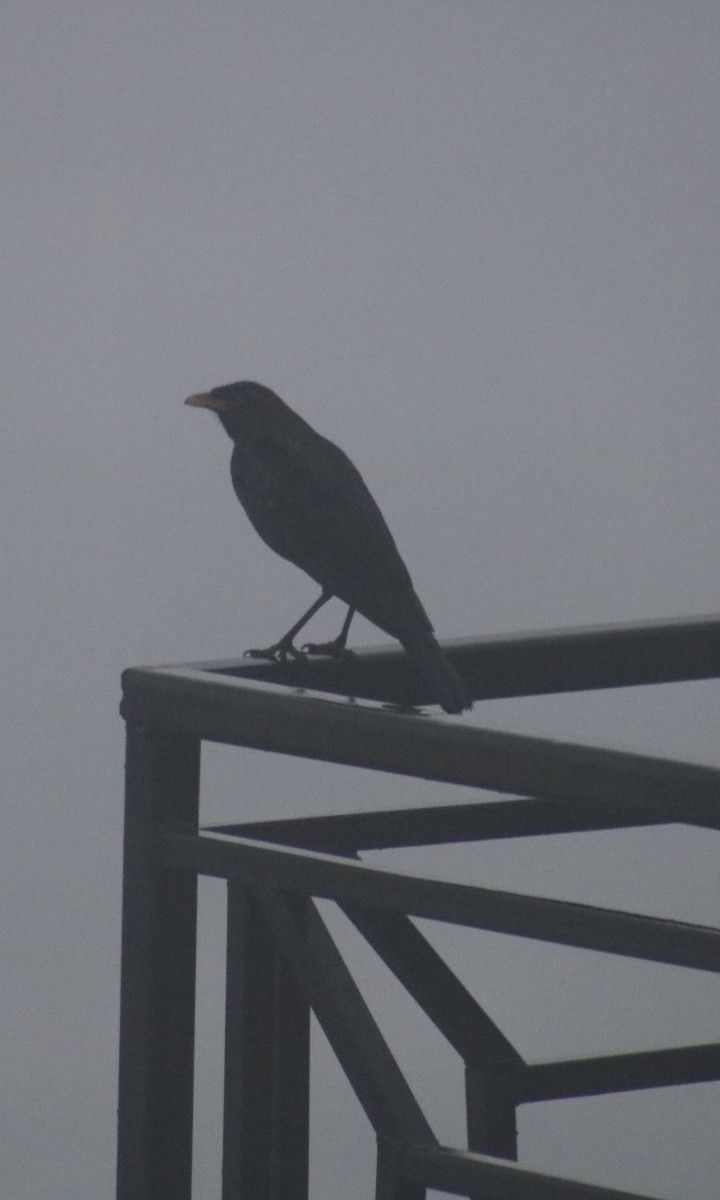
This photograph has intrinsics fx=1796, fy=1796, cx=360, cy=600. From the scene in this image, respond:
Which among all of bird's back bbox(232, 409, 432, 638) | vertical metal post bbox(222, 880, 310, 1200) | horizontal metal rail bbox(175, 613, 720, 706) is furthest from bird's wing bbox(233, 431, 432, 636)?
vertical metal post bbox(222, 880, 310, 1200)

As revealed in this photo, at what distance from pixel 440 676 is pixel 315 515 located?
0.76 m

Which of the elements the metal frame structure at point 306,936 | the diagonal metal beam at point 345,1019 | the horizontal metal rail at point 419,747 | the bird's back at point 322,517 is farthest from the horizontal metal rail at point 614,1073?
the bird's back at point 322,517

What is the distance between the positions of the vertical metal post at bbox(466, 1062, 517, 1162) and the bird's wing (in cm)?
65

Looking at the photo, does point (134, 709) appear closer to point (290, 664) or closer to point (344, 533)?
point (290, 664)

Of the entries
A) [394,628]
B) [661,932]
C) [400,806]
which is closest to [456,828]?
[400,806]

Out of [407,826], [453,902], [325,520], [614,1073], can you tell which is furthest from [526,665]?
[325,520]

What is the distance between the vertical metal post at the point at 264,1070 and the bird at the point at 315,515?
0.43 m

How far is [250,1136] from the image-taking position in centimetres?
107

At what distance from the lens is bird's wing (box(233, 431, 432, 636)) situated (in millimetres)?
1896

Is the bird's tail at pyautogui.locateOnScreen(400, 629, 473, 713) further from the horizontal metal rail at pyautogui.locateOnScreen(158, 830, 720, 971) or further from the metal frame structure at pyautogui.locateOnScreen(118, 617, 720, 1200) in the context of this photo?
the horizontal metal rail at pyautogui.locateOnScreen(158, 830, 720, 971)

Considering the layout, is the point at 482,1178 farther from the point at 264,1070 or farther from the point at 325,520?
the point at 325,520

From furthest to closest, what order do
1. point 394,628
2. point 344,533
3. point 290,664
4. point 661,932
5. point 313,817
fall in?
point 344,533
point 394,628
point 290,664
point 313,817
point 661,932

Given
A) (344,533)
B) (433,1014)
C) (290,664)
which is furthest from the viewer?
(344,533)

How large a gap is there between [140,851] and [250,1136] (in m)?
0.18
